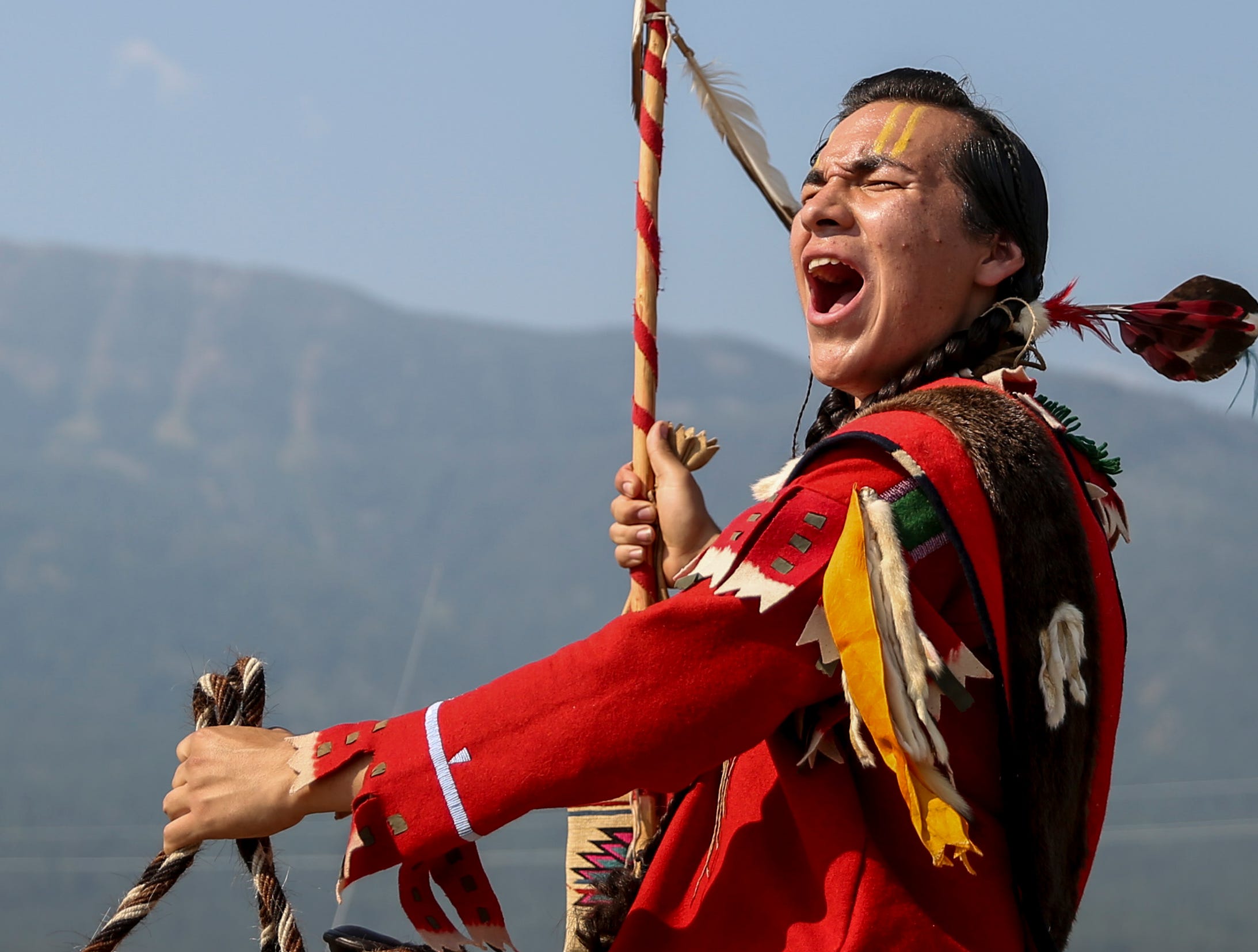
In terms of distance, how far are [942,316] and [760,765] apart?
62 cm

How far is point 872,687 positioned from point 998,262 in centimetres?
74

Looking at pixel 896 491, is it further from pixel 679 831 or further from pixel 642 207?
pixel 642 207

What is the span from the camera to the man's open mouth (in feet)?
5.89

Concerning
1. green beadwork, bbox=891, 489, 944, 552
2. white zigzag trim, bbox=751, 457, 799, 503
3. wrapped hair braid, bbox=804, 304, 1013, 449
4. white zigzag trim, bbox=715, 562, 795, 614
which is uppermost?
wrapped hair braid, bbox=804, 304, 1013, 449

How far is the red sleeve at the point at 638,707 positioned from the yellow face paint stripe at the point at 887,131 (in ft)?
1.87

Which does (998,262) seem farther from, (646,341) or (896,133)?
(646,341)

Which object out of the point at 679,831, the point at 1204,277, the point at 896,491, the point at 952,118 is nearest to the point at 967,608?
the point at 896,491

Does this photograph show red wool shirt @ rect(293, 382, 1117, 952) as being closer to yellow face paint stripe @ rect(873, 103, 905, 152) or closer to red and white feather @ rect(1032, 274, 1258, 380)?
yellow face paint stripe @ rect(873, 103, 905, 152)

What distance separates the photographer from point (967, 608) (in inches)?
56.8

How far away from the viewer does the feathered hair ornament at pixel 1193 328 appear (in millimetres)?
1995

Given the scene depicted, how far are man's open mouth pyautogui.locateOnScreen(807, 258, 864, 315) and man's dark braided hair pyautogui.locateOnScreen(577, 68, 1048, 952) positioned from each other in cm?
14

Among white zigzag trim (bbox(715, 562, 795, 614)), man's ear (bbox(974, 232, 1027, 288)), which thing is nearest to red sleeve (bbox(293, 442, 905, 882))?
white zigzag trim (bbox(715, 562, 795, 614))

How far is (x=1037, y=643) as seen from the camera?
1440mm

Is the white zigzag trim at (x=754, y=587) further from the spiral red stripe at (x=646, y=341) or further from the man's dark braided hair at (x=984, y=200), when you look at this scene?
the spiral red stripe at (x=646, y=341)
